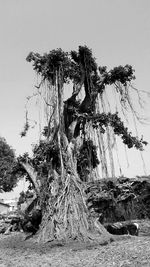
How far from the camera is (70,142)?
11734mm

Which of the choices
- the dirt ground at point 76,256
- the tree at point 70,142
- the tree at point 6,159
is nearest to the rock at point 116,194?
the tree at point 70,142

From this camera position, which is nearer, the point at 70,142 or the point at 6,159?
the point at 70,142

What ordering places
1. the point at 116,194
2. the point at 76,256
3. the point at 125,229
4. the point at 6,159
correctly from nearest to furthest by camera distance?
the point at 76,256
the point at 125,229
the point at 116,194
the point at 6,159

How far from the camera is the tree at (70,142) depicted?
9.62 m

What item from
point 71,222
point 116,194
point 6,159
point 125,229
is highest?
point 6,159

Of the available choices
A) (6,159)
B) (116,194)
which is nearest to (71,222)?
(116,194)

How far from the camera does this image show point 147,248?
6469 millimetres

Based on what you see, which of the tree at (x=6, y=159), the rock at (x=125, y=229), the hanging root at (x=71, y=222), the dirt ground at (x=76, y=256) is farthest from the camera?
the tree at (x=6, y=159)

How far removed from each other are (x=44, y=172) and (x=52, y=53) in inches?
189

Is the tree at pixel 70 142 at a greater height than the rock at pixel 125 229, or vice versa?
the tree at pixel 70 142

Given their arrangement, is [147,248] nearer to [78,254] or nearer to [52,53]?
[78,254]

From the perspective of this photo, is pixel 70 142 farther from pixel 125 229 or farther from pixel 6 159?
pixel 6 159

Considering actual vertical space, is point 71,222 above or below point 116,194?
below

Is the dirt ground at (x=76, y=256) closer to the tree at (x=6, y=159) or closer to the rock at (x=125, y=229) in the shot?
the rock at (x=125, y=229)
